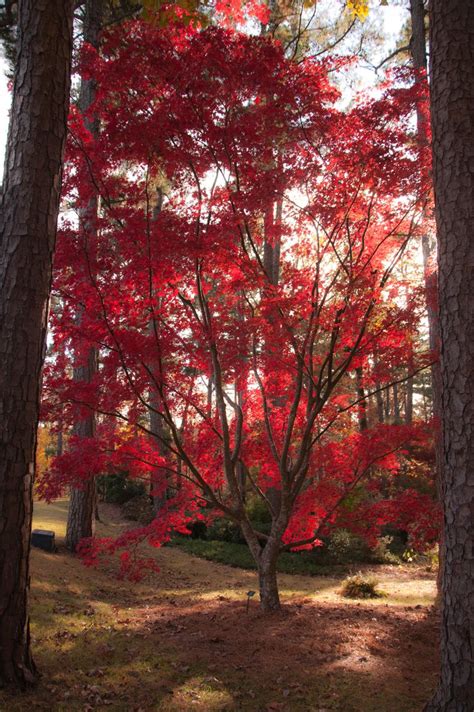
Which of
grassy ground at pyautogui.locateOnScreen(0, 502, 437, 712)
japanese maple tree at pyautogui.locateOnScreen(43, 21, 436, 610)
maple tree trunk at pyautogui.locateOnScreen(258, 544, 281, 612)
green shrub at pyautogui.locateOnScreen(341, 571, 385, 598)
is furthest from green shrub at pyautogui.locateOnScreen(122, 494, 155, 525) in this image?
maple tree trunk at pyautogui.locateOnScreen(258, 544, 281, 612)

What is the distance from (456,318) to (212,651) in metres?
4.11

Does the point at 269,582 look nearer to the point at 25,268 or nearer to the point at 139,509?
the point at 25,268

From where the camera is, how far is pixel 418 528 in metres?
6.57

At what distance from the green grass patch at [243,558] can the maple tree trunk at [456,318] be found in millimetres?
8769

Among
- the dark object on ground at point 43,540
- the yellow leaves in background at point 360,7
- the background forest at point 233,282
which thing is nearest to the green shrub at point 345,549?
the background forest at point 233,282

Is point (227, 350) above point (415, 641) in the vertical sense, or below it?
above

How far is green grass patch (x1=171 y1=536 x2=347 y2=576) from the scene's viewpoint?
38.1 ft

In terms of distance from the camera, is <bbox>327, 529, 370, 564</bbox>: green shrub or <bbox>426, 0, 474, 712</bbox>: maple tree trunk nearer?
<bbox>426, 0, 474, 712</bbox>: maple tree trunk

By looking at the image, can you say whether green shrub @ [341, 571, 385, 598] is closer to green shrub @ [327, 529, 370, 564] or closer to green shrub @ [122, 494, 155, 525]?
green shrub @ [327, 529, 370, 564]

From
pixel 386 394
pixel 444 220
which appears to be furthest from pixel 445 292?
pixel 386 394

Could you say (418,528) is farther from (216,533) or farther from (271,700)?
(216,533)

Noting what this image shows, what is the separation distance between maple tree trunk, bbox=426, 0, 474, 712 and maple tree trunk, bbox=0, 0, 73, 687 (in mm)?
2771

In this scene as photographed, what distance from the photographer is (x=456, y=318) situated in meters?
3.39

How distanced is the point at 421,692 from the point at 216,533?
1006 cm
